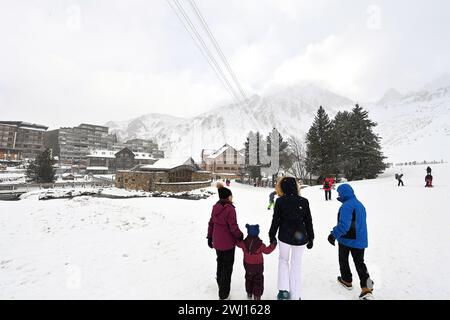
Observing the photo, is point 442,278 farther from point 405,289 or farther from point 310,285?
point 310,285

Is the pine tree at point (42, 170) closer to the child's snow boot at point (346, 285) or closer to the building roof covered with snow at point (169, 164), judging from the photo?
the building roof covered with snow at point (169, 164)

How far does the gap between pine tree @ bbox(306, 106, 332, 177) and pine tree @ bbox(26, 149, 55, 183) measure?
49897 millimetres

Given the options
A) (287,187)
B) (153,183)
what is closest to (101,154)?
(153,183)

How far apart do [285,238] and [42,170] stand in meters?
53.1

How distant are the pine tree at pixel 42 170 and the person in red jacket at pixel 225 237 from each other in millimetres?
51298

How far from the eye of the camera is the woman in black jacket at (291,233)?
3500 mm

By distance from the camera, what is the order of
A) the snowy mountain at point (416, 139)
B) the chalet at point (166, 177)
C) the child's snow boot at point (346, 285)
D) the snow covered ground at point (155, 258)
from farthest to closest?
1. the snowy mountain at point (416, 139)
2. the chalet at point (166, 177)
3. the snow covered ground at point (155, 258)
4. the child's snow boot at point (346, 285)

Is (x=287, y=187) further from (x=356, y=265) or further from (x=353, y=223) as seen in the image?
(x=356, y=265)

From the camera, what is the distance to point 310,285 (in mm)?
4312

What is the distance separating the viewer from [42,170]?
4166 centimetres

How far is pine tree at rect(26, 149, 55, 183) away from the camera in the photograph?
41.4m

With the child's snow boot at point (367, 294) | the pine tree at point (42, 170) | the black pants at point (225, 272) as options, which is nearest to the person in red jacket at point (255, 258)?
the black pants at point (225, 272)
